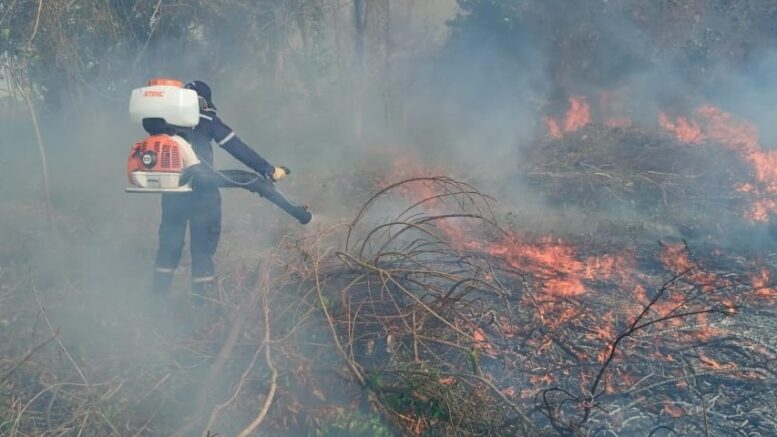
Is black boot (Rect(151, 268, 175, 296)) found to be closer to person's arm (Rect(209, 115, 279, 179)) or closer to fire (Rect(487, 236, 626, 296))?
person's arm (Rect(209, 115, 279, 179))

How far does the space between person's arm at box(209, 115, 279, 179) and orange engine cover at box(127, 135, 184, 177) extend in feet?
1.59

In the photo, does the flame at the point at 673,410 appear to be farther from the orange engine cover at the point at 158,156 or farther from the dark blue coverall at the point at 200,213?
the orange engine cover at the point at 158,156

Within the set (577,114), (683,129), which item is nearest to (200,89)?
(683,129)

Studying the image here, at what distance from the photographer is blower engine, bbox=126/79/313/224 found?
4660mm

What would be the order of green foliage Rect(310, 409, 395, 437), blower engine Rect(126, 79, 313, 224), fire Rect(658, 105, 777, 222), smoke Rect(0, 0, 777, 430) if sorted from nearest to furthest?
green foliage Rect(310, 409, 395, 437)
blower engine Rect(126, 79, 313, 224)
smoke Rect(0, 0, 777, 430)
fire Rect(658, 105, 777, 222)

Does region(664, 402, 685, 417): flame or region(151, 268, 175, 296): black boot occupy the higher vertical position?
region(664, 402, 685, 417): flame

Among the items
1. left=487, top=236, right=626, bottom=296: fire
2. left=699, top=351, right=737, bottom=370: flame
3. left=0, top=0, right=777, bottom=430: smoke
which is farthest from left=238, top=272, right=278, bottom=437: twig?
left=699, top=351, right=737, bottom=370: flame

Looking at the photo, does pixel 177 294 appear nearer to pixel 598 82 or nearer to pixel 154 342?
pixel 154 342

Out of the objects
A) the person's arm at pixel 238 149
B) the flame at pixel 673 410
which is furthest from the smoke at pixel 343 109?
the flame at pixel 673 410

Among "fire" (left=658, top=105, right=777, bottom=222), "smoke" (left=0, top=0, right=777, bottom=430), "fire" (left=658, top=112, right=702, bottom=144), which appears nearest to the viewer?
"smoke" (left=0, top=0, right=777, bottom=430)

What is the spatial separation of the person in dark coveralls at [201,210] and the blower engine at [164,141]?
0.24 metres

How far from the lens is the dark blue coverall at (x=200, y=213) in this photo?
5090 millimetres

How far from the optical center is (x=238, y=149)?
5.13 m

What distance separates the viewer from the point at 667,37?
14.3m
